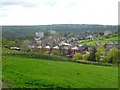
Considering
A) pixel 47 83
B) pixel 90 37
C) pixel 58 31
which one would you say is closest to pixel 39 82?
pixel 47 83

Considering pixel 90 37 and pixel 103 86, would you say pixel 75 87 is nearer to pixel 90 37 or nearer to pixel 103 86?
pixel 103 86

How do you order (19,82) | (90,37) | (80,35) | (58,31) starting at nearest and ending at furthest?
(19,82)
(90,37)
(80,35)
(58,31)

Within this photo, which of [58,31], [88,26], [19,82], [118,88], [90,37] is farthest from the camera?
[88,26]

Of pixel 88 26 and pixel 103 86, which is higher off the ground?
pixel 88 26

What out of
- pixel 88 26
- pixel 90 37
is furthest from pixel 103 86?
pixel 88 26

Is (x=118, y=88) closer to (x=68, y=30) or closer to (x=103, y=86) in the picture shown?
(x=103, y=86)

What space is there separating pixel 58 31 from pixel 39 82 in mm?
86045

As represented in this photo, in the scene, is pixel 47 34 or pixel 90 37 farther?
pixel 47 34

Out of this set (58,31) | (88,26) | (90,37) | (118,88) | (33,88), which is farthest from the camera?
(88,26)

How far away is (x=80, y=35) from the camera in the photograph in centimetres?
9206

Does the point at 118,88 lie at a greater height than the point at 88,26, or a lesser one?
lesser

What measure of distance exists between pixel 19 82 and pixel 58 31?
86570 mm

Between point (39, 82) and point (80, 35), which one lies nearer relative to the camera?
point (39, 82)

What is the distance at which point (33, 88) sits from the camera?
36.4ft
